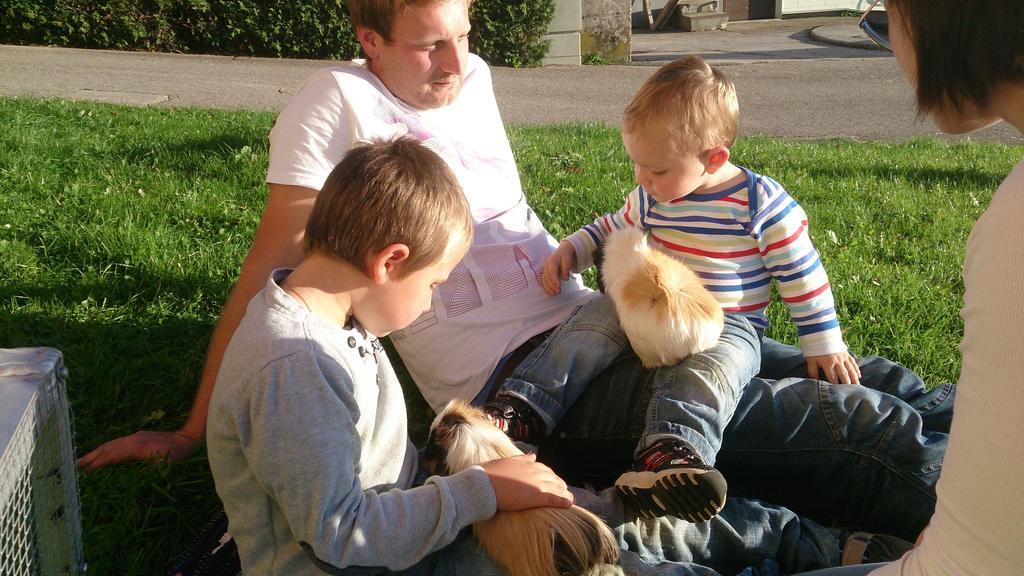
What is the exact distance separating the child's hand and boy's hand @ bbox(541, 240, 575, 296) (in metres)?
0.84

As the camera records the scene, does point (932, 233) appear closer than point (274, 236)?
No

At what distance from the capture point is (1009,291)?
4.42 feet

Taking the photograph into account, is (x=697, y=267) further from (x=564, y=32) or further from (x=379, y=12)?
(x=564, y=32)

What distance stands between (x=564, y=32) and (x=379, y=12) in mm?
14715

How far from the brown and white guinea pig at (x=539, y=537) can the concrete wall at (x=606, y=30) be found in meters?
16.5

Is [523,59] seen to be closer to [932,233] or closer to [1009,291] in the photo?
[932,233]

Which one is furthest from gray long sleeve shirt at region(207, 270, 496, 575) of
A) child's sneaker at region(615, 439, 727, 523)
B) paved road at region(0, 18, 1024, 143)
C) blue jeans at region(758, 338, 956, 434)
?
paved road at region(0, 18, 1024, 143)

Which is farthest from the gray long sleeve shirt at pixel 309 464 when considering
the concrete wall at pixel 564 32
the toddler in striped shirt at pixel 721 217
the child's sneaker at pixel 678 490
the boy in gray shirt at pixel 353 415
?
the concrete wall at pixel 564 32

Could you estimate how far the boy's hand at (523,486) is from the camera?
→ 199cm

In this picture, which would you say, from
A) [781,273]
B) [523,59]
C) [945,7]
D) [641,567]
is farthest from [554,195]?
[523,59]

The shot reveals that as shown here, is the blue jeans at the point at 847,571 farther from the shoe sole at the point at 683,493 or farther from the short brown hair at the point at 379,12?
the short brown hair at the point at 379,12

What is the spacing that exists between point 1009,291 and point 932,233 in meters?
4.37

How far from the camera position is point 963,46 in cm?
147

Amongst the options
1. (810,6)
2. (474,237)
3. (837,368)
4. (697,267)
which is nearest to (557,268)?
(474,237)
